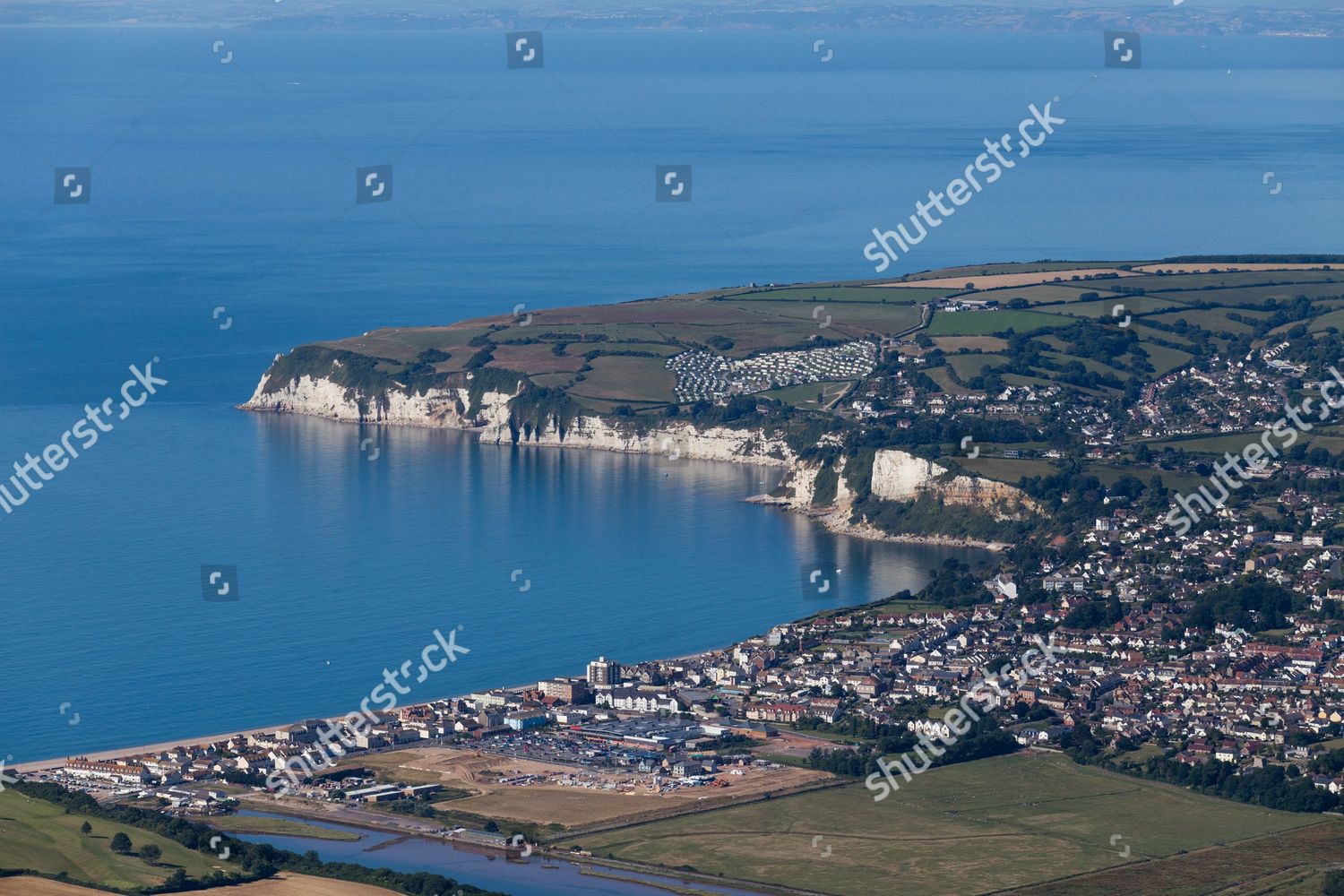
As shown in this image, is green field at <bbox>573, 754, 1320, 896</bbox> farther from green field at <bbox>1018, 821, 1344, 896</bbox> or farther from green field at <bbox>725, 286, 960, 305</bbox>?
green field at <bbox>725, 286, 960, 305</bbox>

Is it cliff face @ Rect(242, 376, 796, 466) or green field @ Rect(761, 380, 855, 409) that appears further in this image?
green field @ Rect(761, 380, 855, 409)

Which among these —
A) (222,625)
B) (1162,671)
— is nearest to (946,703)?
(1162,671)

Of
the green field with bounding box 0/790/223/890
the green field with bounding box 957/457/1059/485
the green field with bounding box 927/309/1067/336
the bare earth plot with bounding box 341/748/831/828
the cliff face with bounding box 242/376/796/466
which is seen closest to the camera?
the green field with bounding box 0/790/223/890

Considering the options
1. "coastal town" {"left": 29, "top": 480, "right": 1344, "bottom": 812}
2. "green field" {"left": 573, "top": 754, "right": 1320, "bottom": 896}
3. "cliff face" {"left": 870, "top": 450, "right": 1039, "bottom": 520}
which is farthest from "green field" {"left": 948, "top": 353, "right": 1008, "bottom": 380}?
"green field" {"left": 573, "top": 754, "right": 1320, "bottom": 896}

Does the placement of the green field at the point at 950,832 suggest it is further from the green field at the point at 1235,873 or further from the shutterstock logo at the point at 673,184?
the shutterstock logo at the point at 673,184

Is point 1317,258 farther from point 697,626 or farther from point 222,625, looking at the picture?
point 222,625

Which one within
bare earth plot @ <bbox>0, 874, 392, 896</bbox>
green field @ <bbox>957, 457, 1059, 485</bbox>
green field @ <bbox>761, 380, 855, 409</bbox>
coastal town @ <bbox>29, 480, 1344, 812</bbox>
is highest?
green field @ <bbox>761, 380, 855, 409</bbox>

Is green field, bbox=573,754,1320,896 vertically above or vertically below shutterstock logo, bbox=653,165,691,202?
below

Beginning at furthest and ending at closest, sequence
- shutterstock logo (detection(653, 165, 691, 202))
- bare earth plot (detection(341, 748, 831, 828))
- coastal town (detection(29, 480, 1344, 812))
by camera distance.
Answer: shutterstock logo (detection(653, 165, 691, 202)) < coastal town (detection(29, 480, 1344, 812)) < bare earth plot (detection(341, 748, 831, 828))
